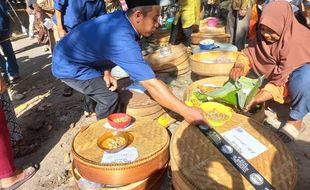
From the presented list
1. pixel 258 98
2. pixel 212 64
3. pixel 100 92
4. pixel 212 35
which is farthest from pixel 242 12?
pixel 100 92

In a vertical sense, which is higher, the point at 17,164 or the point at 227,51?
the point at 227,51

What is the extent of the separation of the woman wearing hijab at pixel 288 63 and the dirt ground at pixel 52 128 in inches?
10.8

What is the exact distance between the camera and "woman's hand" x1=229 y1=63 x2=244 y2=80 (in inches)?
125

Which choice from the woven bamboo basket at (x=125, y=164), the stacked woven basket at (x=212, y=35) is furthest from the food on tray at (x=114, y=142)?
the stacked woven basket at (x=212, y=35)

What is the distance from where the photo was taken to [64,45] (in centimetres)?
290

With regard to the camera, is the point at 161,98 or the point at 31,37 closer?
the point at 161,98

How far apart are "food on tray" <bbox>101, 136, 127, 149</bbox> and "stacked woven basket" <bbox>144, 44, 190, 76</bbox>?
2.25 m

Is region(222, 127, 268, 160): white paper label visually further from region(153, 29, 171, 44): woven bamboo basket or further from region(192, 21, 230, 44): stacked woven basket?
region(153, 29, 171, 44): woven bamboo basket

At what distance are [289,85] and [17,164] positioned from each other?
300 cm

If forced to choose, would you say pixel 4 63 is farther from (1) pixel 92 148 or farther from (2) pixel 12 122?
(1) pixel 92 148

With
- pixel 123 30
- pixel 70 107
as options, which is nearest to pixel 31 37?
pixel 70 107

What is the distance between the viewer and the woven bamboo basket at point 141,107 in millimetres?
3053

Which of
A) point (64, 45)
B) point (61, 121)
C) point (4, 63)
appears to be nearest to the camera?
point (64, 45)

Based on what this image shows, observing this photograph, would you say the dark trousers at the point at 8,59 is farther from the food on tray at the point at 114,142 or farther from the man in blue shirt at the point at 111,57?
the food on tray at the point at 114,142
